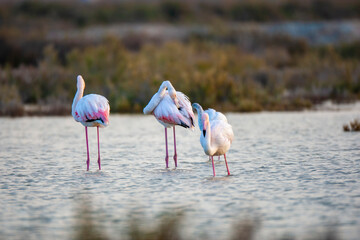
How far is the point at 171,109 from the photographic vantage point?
11.2 m

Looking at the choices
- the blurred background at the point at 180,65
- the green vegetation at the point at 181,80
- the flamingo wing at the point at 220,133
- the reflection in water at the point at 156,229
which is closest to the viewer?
the reflection in water at the point at 156,229

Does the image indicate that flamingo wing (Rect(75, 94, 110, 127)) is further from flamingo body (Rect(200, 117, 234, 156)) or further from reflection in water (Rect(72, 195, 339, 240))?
reflection in water (Rect(72, 195, 339, 240))

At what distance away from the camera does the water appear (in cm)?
741

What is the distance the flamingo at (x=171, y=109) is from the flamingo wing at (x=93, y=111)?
749mm

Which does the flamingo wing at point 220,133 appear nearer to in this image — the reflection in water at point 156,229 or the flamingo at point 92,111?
the flamingo at point 92,111

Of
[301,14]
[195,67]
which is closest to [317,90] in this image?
[195,67]

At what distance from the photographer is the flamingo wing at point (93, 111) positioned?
11203mm

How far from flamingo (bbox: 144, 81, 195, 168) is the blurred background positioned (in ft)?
30.0

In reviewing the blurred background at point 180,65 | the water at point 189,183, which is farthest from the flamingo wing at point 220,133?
the blurred background at point 180,65

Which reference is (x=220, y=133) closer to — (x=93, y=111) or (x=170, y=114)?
(x=170, y=114)

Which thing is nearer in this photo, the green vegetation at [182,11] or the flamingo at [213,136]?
the flamingo at [213,136]

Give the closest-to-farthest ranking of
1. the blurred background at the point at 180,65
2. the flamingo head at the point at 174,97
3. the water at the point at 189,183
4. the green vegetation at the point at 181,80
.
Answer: the water at the point at 189,183, the flamingo head at the point at 174,97, the green vegetation at the point at 181,80, the blurred background at the point at 180,65

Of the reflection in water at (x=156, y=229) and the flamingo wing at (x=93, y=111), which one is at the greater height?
the flamingo wing at (x=93, y=111)

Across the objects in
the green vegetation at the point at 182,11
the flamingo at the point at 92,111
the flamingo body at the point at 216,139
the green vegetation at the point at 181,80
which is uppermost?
the green vegetation at the point at 182,11
